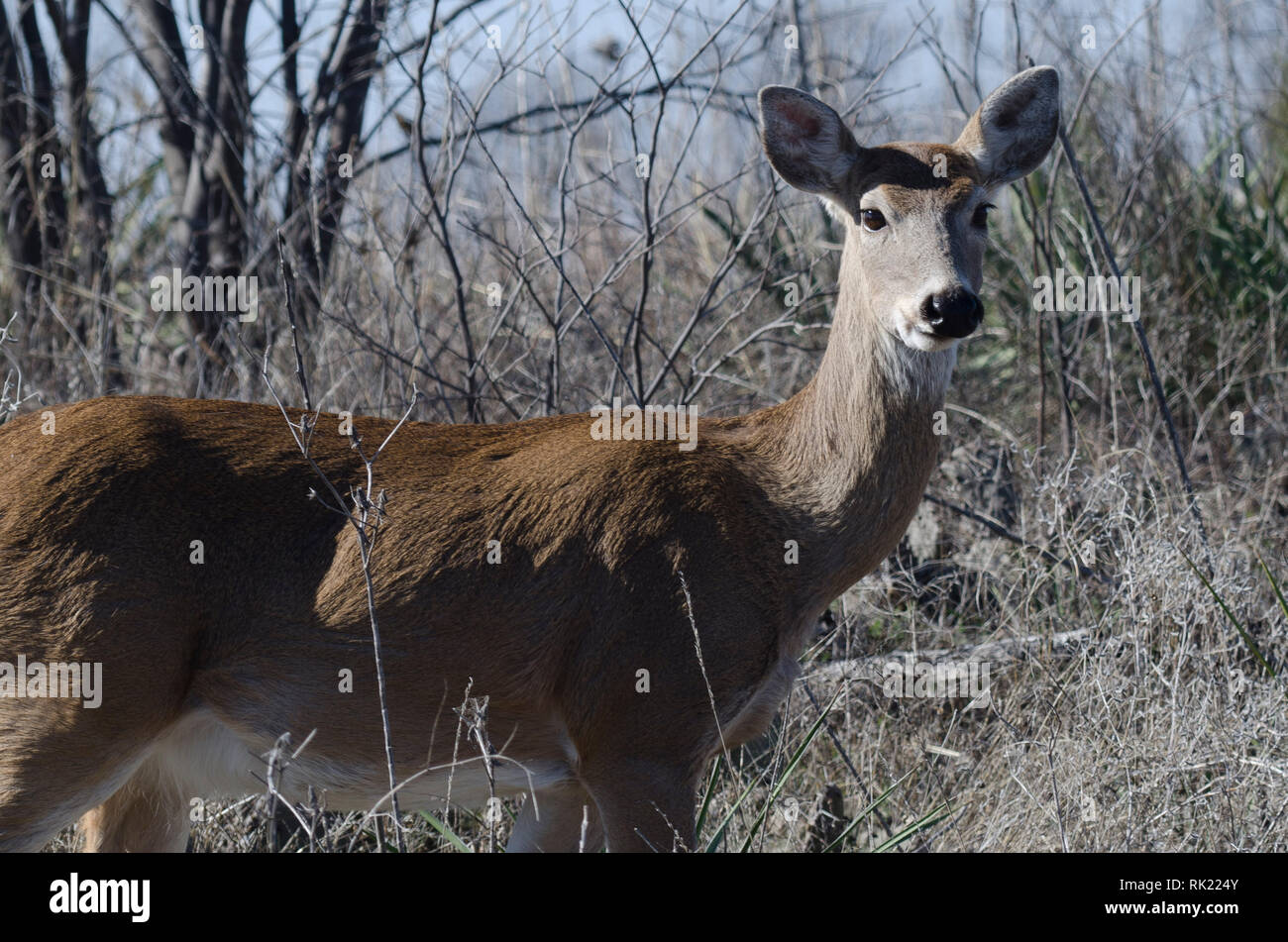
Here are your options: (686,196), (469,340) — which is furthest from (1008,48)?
(469,340)

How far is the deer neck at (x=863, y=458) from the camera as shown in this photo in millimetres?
4309

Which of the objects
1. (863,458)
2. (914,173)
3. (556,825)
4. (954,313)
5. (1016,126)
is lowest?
(556,825)

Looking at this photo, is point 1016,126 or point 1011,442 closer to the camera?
point 1016,126

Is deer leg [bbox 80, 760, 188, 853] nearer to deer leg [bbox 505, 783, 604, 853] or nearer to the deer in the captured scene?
the deer

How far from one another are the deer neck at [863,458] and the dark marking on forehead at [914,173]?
293mm

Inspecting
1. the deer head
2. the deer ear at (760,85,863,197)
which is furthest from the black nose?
the deer ear at (760,85,863,197)

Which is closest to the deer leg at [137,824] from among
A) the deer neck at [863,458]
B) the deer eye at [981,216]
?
the deer neck at [863,458]

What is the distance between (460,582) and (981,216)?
191cm

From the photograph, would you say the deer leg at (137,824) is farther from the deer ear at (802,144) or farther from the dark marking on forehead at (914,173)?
the dark marking on forehead at (914,173)

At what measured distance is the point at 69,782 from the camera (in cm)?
375

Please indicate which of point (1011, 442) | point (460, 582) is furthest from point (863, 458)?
point (1011, 442)

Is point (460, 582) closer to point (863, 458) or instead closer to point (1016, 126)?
point (863, 458)

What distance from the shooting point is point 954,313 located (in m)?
3.98

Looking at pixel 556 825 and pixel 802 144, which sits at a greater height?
pixel 802 144
